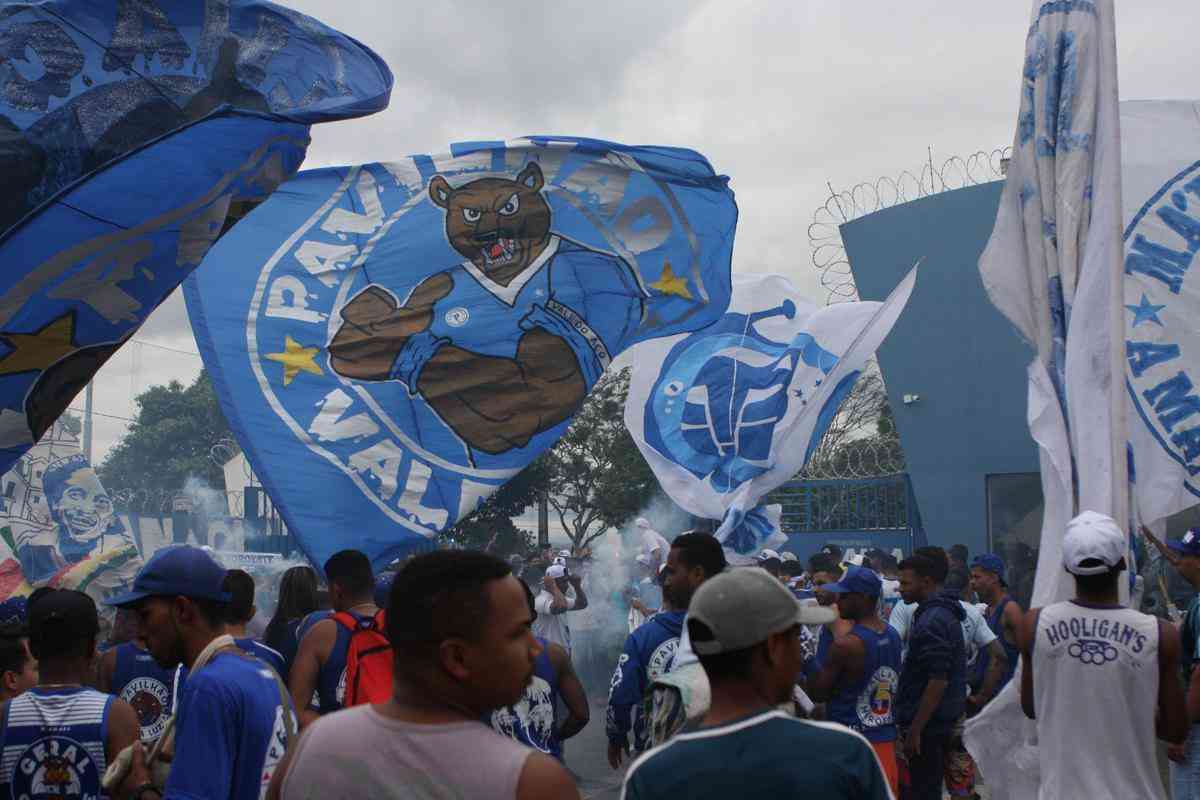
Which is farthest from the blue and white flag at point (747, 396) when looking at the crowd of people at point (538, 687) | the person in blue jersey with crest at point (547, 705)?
the person in blue jersey with crest at point (547, 705)

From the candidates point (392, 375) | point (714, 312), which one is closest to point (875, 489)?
point (714, 312)

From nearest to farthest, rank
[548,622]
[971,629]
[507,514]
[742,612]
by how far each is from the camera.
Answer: [742,612], [971,629], [548,622], [507,514]

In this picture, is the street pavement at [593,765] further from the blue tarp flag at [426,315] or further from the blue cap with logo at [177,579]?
the blue cap with logo at [177,579]

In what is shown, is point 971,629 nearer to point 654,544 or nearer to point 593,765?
point 593,765

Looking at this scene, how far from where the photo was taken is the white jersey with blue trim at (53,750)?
3.98m

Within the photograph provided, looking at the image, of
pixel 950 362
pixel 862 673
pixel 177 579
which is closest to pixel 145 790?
pixel 177 579

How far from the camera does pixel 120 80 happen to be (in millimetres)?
4770

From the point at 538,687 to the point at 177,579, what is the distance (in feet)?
8.63

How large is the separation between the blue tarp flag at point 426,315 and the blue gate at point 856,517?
48.2 feet

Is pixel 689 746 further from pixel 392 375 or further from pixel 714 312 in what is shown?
pixel 714 312

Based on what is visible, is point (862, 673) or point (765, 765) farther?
point (862, 673)

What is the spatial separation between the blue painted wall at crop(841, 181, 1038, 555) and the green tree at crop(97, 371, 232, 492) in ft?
129

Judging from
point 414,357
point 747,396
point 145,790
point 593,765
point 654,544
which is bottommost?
point 593,765

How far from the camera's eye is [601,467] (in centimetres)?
3409
